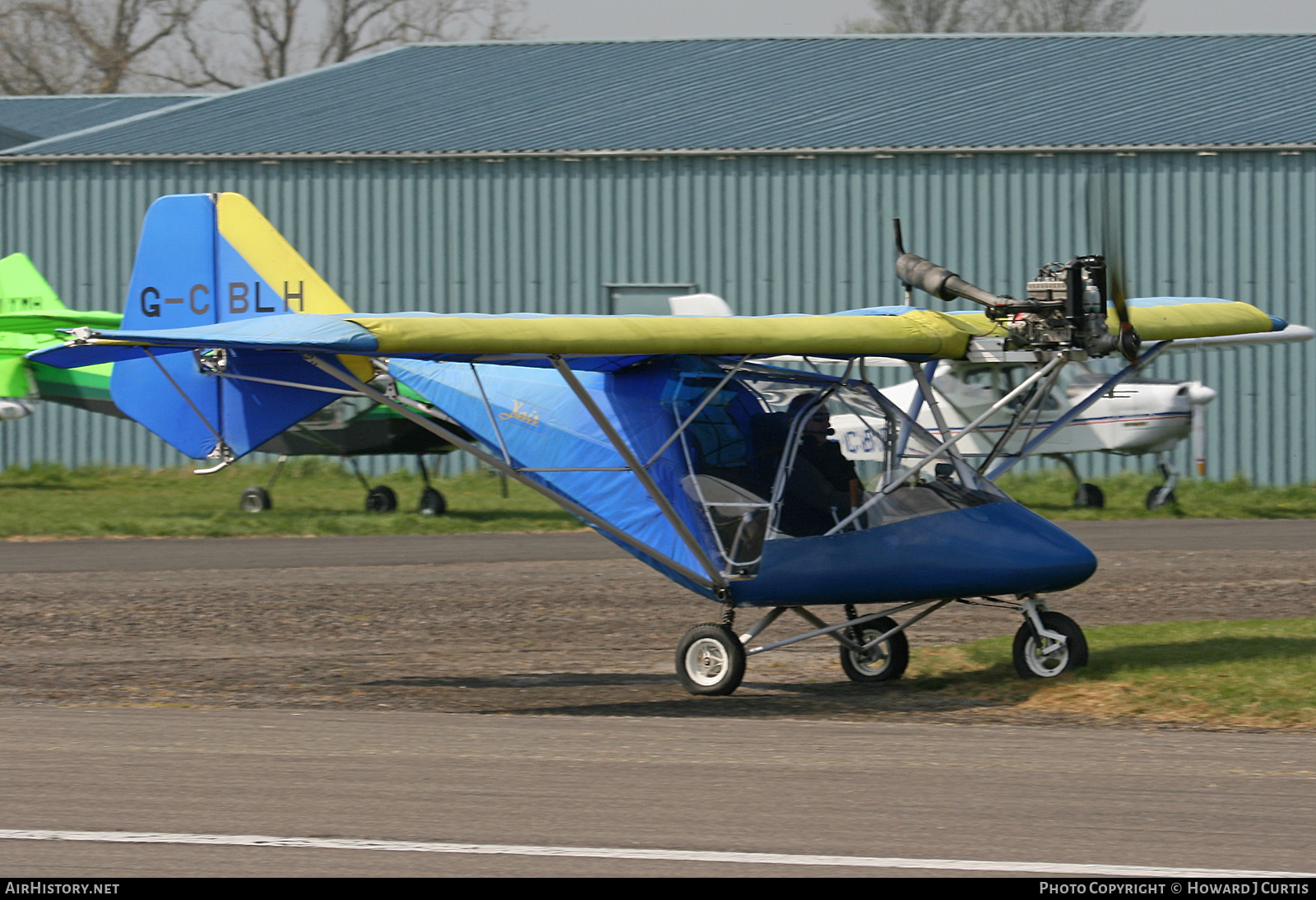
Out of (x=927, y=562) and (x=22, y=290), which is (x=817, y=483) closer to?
(x=927, y=562)

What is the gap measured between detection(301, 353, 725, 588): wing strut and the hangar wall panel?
17.9 meters

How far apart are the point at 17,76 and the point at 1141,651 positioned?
5651cm

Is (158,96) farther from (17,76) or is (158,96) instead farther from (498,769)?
(498,769)

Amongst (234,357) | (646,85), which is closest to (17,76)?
(646,85)

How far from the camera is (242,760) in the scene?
7.65 metres

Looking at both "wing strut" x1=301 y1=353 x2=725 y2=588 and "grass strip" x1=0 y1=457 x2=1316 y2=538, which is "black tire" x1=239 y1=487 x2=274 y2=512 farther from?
"wing strut" x1=301 y1=353 x2=725 y2=588

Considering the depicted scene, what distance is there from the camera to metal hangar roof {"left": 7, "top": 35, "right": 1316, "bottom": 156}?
2833cm

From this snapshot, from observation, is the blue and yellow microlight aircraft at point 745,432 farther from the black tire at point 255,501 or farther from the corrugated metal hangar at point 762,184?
the corrugated metal hangar at point 762,184

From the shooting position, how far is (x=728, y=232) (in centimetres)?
2861

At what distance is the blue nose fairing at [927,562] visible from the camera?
984cm

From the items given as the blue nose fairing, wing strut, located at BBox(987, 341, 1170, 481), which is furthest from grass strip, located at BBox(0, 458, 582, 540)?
the blue nose fairing

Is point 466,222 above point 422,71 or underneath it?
underneath

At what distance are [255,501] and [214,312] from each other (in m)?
10.5

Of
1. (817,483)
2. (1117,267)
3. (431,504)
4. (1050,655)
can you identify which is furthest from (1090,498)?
(817,483)
